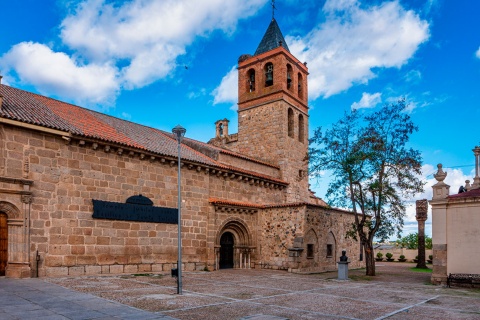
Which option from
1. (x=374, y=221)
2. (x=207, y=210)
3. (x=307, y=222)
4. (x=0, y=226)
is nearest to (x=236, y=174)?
(x=207, y=210)

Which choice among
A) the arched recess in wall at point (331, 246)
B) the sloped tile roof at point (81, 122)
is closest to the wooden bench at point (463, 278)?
the arched recess in wall at point (331, 246)

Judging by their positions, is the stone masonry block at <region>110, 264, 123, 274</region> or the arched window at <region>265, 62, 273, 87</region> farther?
the arched window at <region>265, 62, 273, 87</region>

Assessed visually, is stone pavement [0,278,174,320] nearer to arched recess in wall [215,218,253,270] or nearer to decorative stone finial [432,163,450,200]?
arched recess in wall [215,218,253,270]

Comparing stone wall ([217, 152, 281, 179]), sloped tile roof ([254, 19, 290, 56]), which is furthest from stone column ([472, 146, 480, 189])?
sloped tile roof ([254, 19, 290, 56])

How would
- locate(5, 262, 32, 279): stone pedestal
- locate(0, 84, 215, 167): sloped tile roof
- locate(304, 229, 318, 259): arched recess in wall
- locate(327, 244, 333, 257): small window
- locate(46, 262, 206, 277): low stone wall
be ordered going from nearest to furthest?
locate(5, 262, 32, 279): stone pedestal → locate(46, 262, 206, 277): low stone wall → locate(0, 84, 215, 167): sloped tile roof → locate(304, 229, 318, 259): arched recess in wall → locate(327, 244, 333, 257): small window

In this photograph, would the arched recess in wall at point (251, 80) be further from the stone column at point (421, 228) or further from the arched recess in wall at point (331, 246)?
the stone column at point (421, 228)

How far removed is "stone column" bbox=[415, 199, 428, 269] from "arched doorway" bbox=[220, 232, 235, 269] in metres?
14.4

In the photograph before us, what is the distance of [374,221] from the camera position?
20391mm

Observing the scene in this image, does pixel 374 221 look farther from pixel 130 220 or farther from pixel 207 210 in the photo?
pixel 130 220

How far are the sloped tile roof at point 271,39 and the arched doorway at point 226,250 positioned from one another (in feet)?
49.8

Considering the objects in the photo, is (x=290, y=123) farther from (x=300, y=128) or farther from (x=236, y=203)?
(x=236, y=203)

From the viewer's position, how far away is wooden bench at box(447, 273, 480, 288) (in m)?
14.3

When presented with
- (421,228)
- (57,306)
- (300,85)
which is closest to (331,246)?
(421,228)

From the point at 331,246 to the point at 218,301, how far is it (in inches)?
592
